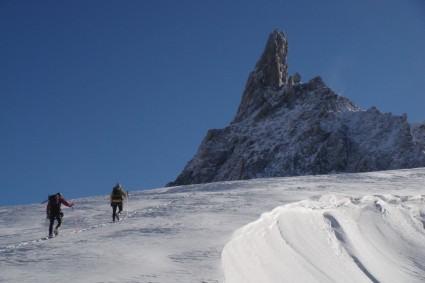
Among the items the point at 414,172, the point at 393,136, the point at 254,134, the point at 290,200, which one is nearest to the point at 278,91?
the point at 254,134

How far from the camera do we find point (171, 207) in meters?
19.4

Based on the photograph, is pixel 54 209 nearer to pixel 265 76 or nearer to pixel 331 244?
pixel 331 244

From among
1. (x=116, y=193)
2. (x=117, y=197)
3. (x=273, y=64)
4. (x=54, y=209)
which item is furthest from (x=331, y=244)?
(x=273, y=64)

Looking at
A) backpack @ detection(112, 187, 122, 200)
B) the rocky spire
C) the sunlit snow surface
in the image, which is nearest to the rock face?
the rocky spire

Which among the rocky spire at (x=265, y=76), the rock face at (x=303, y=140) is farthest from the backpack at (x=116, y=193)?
the rocky spire at (x=265, y=76)

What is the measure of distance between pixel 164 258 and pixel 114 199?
8354 millimetres

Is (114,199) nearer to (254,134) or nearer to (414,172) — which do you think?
(414,172)

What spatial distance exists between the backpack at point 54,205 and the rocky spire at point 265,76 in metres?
85.1

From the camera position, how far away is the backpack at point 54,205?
1473cm

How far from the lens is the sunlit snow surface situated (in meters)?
9.37

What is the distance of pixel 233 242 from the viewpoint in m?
11.4

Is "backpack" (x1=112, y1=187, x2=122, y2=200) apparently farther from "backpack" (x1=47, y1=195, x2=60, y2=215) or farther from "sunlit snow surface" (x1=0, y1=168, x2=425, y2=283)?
"backpack" (x1=47, y1=195, x2=60, y2=215)

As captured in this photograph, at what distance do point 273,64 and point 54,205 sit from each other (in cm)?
9361

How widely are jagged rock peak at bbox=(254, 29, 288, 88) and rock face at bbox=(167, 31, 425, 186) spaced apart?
513cm
